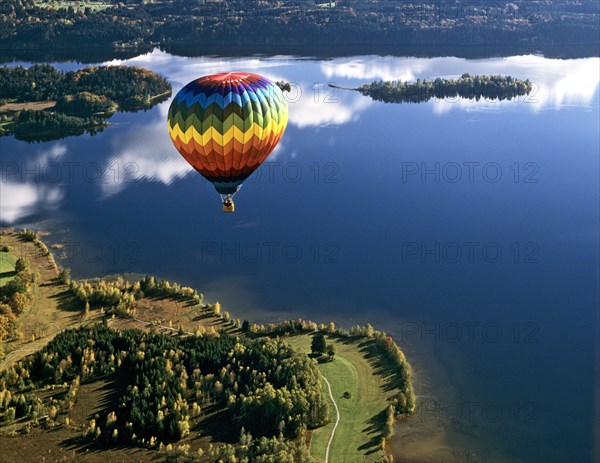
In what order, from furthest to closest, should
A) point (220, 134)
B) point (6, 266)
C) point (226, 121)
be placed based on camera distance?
point (6, 266)
point (220, 134)
point (226, 121)

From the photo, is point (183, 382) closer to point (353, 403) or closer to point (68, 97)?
point (353, 403)

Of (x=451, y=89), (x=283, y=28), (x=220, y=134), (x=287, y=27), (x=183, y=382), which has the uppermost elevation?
(x=287, y=27)

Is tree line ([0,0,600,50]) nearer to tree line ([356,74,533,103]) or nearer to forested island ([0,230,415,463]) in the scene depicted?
tree line ([356,74,533,103])

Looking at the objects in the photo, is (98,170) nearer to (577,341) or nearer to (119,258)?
(119,258)

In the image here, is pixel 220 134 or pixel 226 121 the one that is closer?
pixel 226 121

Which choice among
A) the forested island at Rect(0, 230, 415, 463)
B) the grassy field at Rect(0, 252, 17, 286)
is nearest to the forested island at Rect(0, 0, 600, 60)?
the grassy field at Rect(0, 252, 17, 286)

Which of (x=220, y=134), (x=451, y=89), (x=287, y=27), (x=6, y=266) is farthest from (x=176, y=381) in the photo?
(x=287, y=27)

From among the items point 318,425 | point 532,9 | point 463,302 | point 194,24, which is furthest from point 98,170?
point 532,9
